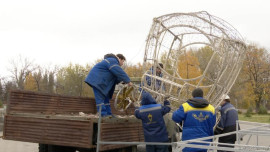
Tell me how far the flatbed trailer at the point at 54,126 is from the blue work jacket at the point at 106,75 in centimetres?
70

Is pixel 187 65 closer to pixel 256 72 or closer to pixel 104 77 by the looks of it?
pixel 104 77

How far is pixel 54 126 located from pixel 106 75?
57.6 inches

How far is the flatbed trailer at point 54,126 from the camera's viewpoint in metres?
4.51

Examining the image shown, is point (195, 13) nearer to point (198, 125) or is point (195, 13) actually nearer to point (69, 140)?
point (198, 125)

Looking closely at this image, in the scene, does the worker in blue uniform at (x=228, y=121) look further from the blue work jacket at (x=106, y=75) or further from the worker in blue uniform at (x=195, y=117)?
the blue work jacket at (x=106, y=75)

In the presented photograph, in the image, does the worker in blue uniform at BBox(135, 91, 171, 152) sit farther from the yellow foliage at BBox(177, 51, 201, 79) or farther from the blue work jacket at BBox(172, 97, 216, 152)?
the yellow foliage at BBox(177, 51, 201, 79)

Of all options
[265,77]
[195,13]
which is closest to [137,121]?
[195,13]

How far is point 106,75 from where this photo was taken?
579cm

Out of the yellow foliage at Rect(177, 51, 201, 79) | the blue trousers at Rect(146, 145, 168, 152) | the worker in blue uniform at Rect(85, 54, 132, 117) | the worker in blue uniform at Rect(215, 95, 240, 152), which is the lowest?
the blue trousers at Rect(146, 145, 168, 152)

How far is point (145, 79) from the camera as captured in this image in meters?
6.61

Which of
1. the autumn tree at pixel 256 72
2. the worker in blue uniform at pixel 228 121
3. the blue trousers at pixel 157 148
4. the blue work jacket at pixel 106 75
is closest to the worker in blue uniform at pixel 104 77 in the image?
the blue work jacket at pixel 106 75

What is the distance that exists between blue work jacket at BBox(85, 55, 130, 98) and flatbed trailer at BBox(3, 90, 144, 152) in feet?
2.28

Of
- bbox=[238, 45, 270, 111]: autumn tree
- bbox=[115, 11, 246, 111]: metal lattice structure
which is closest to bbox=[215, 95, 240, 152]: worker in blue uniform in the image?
bbox=[115, 11, 246, 111]: metal lattice structure

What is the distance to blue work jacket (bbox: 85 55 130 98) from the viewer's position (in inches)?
224
